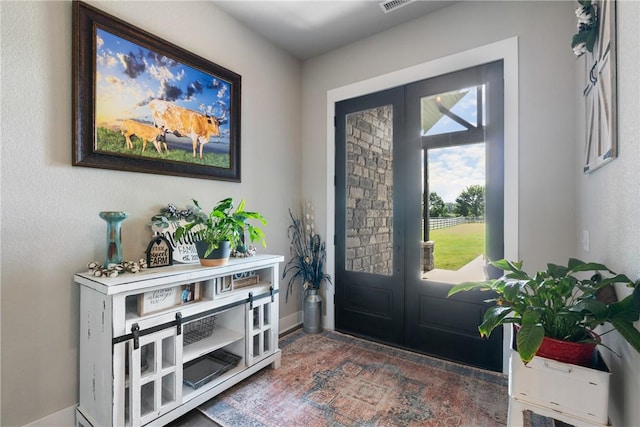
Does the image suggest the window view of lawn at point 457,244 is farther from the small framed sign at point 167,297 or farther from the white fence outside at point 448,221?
the small framed sign at point 167,297

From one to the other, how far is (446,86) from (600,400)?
7.42 ft

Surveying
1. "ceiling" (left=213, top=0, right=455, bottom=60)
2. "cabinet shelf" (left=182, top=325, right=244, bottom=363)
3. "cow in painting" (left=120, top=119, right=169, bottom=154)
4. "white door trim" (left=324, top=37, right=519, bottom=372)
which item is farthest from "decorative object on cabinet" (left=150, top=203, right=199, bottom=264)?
"white door trim" (left=324, top=37, right=519, bottom=372)

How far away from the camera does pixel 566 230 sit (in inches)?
77.6

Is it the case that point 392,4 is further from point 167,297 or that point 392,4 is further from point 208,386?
point 208,386

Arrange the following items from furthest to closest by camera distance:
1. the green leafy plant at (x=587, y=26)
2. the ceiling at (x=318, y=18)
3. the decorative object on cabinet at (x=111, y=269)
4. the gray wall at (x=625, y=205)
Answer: the ceiling at (x=318, y=18) → the decorative object on cabinet at (x=111, y=269) → the green leafy plant at (x=587, y=26) → the gray wall at (x=625, y=205)

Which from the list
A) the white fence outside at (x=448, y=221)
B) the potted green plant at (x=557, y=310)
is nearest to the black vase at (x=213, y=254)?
the potted green plant at (x=557, y=310)

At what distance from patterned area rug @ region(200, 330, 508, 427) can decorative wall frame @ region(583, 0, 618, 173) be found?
1583 millimetres

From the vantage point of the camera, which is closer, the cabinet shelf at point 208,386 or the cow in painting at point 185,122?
the cabinet shelf at point 208,386

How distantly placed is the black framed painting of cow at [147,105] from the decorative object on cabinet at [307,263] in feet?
3.11

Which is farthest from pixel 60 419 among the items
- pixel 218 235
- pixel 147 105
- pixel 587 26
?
pixel 587 26

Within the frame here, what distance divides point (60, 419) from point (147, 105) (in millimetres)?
1958

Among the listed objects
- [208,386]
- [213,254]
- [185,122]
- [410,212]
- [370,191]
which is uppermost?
[185,122]

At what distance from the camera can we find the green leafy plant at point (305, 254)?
3.07m

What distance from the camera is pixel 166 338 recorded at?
Answer: 5.50 ft
